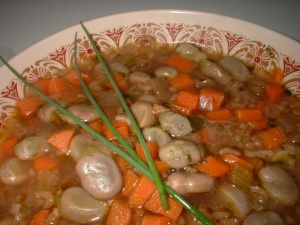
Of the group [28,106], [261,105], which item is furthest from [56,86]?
[261,105]

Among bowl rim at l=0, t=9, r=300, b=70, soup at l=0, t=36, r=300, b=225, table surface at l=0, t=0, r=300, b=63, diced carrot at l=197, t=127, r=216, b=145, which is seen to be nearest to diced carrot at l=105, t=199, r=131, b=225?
soup at l=0, t=36, r=300, b=225

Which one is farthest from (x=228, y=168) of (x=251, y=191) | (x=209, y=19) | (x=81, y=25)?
(x=81, y=25)

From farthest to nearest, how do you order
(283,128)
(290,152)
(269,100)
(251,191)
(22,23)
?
(22,23), (269,100), (283,128), (290,152), (251,191)

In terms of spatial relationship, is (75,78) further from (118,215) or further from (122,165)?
(118,215)

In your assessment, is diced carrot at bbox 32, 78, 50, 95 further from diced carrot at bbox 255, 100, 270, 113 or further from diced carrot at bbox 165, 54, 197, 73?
diced carrot at bbox 255, 100, 270, 113

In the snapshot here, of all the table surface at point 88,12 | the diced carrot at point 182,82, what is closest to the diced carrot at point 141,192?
the diced carrot at point 182,82

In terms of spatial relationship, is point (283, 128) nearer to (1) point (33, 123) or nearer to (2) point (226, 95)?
(2) point (226, 95)
